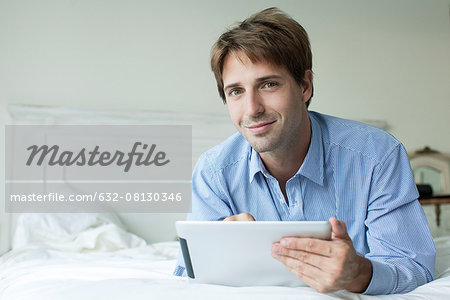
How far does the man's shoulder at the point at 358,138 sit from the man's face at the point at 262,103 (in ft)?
0.43

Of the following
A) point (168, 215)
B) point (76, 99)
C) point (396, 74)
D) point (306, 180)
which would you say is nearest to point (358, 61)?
point (396, 74)

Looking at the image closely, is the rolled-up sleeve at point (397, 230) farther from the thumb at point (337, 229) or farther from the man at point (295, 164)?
the thumb at point (337, 229)

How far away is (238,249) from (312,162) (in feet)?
1.64

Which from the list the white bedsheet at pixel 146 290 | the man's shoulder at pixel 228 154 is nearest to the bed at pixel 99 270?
the white bedsheet at pixel 146 290

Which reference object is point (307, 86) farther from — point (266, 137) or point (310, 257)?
point (310, 257)

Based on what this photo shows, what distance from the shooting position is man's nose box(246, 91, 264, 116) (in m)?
1.31

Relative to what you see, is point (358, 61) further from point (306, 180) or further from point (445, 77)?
point (306, 180)

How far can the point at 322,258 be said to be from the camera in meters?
0.91

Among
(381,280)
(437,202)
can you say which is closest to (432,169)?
(437,202)

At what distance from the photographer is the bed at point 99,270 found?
94cm

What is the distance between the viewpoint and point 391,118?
4109 mm

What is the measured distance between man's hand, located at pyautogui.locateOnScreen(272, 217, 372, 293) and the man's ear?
2.16 ft

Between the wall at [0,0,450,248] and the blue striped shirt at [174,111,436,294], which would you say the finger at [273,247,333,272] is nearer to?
the blue striped shirt at [174,111,436,294]

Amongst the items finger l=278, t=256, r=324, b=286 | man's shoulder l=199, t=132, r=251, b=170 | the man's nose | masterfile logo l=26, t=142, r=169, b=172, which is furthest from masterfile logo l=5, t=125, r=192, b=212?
finger l=278, t=256, r=324, b=286
